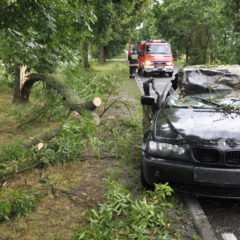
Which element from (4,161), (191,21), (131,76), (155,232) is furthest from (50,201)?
(191,21)

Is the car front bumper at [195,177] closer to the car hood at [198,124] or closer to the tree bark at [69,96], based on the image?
the car hood at [198,124]

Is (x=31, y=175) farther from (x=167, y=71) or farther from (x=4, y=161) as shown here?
(x=167, y=71)

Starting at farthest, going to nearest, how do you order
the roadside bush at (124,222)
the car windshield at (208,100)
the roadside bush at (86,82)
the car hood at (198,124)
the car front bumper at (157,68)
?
1. the car front bumper at (157,68)
2. the roadside bush at (86,82)
3. the car windshield at (208,100)
4. the car hood at (198,124)
5. the roadside bush at (124,222)

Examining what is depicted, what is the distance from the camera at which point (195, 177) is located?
164 inches

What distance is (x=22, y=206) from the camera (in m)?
3.74

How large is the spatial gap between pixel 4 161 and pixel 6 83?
1377cm

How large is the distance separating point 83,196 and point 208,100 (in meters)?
2.41

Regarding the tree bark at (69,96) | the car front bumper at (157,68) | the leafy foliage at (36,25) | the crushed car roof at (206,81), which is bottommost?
the car front bumper at (157,68)

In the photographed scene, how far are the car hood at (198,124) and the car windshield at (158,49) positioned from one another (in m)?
20.8

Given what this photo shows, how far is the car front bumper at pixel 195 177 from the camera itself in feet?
13.4

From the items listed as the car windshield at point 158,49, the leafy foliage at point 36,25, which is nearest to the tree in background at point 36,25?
the leafy foliage at point 36,25

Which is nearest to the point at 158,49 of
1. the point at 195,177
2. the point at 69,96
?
the point at 69,96

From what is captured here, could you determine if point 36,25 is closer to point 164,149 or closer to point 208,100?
point 164,149

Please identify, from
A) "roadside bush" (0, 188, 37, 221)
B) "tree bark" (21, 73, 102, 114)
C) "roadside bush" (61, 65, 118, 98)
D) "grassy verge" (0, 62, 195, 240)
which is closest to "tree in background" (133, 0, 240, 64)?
"roadside bush" (61, 65, 118, 98)
